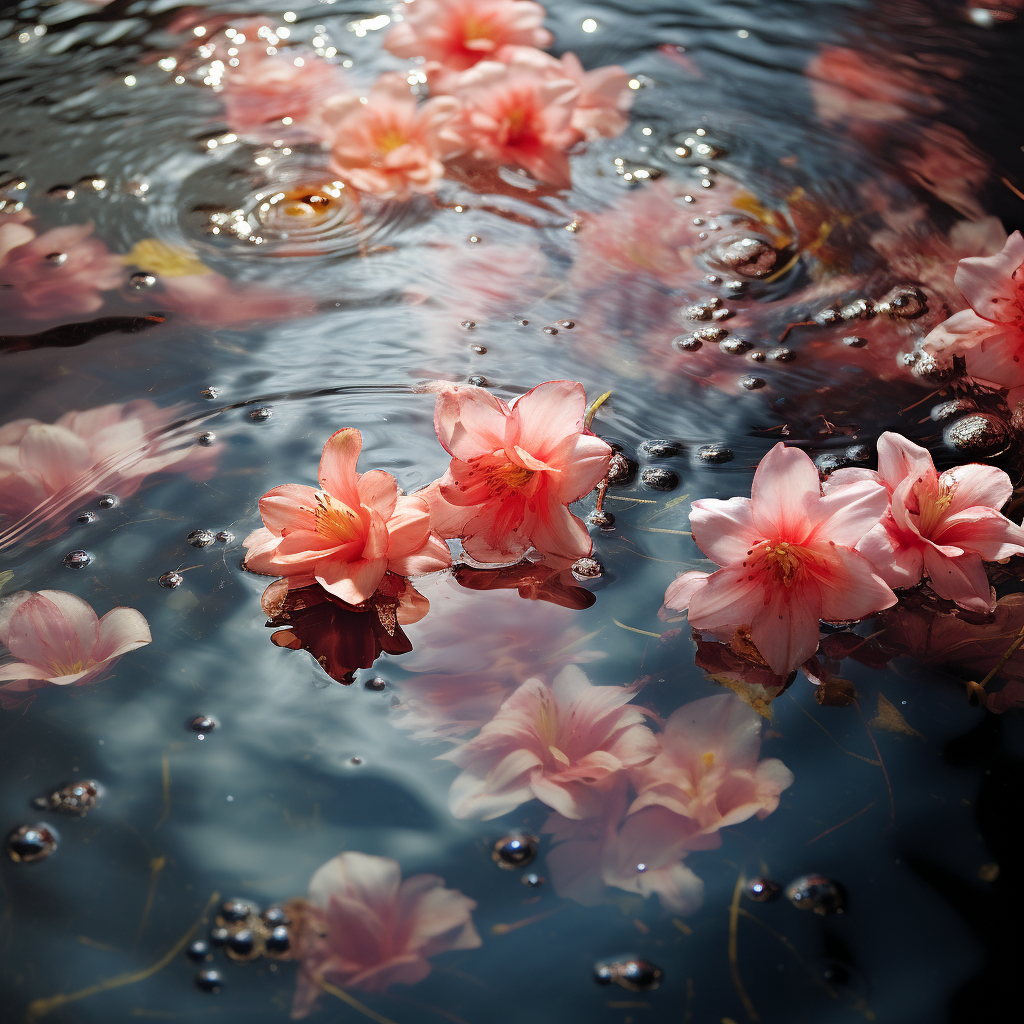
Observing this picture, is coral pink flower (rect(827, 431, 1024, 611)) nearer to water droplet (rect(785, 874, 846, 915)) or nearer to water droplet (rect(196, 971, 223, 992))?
water droplet (rect(785, 874, 846, 915))

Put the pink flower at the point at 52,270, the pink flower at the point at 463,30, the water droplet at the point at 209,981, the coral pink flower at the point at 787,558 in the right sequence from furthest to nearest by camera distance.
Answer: the pink flower at the point at 463,30
the pink flower at the point at 52,270
the coral pink flower at the point at 787,558
the water droplet at the point at 209,981

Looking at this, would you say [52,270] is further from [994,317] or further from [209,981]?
[994,317]

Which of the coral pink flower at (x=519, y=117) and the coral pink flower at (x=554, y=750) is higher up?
the coral pink flower at (x=519, y=117)

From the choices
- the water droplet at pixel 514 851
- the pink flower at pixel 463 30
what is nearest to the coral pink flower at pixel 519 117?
the pink flower at pixel 463 30

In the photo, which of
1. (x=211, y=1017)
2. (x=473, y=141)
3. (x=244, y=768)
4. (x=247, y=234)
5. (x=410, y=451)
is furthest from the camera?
(x=473, y=141)

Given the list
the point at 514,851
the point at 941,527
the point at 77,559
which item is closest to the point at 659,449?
the point at 941,527

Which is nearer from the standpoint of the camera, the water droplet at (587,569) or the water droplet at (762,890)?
the water droplet at (762,890)

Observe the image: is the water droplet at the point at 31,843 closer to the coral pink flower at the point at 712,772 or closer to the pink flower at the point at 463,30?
the coral pink flower at the point at 712,772

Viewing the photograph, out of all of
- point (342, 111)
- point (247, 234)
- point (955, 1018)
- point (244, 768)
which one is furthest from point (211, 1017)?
point (342, 111)

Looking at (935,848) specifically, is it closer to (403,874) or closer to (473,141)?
(403,874)
